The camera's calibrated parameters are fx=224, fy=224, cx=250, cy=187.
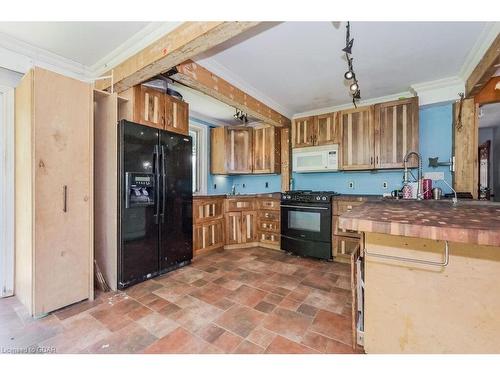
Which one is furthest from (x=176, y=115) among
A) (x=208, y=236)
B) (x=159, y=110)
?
(x=208, y=236)

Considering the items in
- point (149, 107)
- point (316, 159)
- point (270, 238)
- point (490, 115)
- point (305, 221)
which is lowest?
point (270, 238)

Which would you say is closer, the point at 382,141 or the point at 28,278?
the point at 28,278

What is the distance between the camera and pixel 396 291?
1.21 m

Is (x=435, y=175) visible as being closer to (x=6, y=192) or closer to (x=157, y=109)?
(x=157, y=109)

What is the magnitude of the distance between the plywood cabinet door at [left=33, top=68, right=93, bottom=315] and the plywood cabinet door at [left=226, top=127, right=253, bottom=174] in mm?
2507

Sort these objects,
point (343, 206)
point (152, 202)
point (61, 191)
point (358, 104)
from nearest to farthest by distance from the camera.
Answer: point (61, 191) → point (152, 202) → point (343, 206) → point (358, 104)

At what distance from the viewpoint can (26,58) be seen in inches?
84.5

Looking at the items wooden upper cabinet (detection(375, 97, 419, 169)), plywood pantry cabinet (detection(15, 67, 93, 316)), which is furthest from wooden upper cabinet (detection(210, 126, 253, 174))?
plywood pantry cabinet (detection(15, 67, 93, 316))

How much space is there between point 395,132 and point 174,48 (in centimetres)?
290

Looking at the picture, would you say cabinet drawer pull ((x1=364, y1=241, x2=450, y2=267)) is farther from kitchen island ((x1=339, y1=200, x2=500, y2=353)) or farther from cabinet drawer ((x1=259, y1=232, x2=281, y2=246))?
cabinet drawer ((x1=259, y1=232, x2=281, y2=246))

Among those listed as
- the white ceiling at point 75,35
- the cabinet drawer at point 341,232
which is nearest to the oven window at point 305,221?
the cabinet drawer at point 341,232
